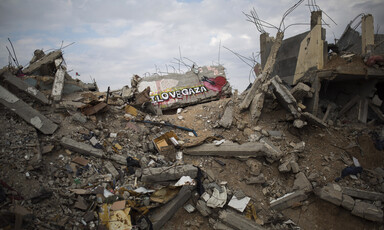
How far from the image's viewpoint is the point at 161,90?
417 inches

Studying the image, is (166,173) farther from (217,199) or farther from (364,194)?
(364,194)

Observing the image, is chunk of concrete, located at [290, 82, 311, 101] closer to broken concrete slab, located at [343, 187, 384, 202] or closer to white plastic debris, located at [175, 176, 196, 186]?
broken concrete slab, located at [343, 187, 384, 202]

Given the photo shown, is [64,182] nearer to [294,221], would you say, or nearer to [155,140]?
[155,140]

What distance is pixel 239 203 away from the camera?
15.8 ft

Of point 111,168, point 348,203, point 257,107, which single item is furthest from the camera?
point 257,107

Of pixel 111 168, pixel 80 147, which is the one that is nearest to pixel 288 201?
pixel 111 168

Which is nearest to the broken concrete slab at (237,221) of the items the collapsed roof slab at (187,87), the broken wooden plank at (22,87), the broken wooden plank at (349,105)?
the broken wooden plank at (22,87)

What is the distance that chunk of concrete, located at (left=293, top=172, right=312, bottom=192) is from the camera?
16.9 ft

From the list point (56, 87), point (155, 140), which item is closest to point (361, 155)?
point (155, 140)

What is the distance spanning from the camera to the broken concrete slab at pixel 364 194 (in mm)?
4902

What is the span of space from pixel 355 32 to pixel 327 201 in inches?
→ 371

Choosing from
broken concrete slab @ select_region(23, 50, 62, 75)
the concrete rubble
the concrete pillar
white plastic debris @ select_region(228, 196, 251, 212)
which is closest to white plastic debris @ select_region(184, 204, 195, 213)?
the concrete rubble

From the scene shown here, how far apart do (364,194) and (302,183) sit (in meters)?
1.40

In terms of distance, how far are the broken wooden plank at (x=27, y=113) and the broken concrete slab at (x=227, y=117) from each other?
5145 millimetres
